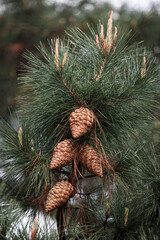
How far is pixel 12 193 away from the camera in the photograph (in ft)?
3.41

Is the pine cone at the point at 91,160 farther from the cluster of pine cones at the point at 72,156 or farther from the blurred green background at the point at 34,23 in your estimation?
the blurred green background at the point at 34,23

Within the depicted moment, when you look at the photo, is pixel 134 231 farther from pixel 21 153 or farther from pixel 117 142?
pixel 21 153

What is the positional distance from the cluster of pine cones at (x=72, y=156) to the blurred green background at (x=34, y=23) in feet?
5.16

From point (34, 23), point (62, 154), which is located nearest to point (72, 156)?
point (62, 154)

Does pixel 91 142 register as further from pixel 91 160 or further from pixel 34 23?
pixel 34 23

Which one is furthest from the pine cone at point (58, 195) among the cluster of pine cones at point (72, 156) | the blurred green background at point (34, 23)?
the blurred green background at point (34, 23)

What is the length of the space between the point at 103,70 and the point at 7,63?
1.99 meters

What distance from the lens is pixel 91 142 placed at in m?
0.91

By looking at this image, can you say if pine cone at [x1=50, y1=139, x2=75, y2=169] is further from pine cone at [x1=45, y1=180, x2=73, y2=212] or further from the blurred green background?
the blurred green background

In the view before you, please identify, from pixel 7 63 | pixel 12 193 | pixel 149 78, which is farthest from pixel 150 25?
pixel 12 193

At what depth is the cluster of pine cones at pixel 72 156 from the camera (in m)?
0.85

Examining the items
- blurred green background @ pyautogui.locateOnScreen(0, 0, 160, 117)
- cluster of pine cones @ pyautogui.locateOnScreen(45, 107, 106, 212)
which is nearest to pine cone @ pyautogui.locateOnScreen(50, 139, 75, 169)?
cluster of pine cones @ pyautogui.locateOnScreen(45, 107, 106, 212)

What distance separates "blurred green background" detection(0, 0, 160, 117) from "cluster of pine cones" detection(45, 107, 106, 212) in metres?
1.57

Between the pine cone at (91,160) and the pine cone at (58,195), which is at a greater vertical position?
the pine cone at (91,160)
